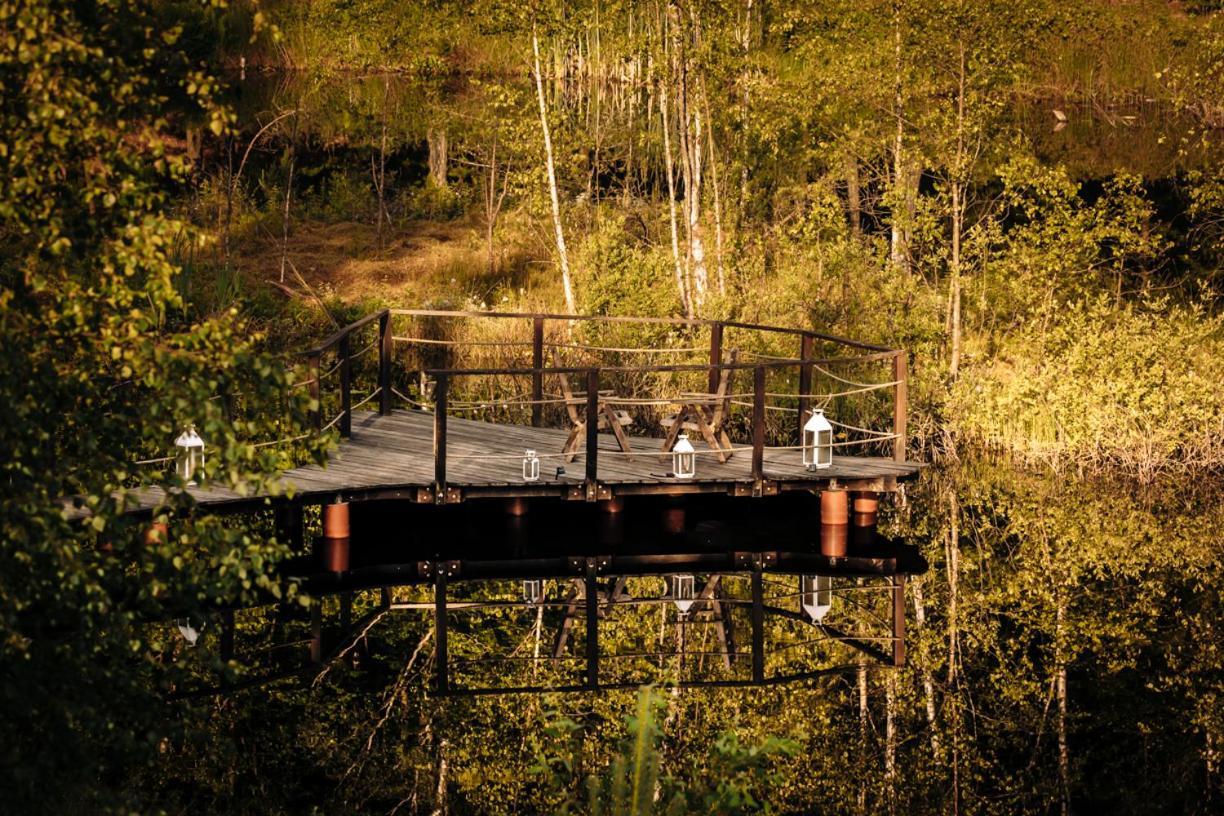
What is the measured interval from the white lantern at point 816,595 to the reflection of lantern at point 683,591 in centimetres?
77

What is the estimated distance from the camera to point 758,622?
12484 millimetres

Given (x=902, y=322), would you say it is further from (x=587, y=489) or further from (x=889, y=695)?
(x=889, y=695)

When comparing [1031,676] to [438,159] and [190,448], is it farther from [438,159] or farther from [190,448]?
[438,159]

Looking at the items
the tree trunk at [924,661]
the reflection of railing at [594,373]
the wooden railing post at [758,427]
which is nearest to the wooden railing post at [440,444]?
the reflection of railing at [594,373]

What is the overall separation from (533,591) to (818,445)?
2.57 metres

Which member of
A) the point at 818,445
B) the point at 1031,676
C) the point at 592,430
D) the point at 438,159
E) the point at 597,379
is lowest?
the point at 1031,676

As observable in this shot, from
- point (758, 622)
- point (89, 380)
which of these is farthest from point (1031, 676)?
point (89, 380)

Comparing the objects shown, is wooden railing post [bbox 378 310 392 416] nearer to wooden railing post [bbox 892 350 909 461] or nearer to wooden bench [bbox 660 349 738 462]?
wooden bench [bbox 660 349 738 462]

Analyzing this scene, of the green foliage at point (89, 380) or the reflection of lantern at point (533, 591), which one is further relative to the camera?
the reflection of lantern at point (533, 591)

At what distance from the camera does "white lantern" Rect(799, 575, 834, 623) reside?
42.3ft

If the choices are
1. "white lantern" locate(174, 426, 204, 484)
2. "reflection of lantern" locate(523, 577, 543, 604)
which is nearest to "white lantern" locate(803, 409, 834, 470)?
"reflection of lantern" locate(523, 577, 543, 604)

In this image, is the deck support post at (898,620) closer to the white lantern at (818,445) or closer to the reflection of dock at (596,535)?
the reflection of dock at (596,535)

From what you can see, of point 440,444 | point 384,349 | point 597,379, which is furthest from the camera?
point 384,349

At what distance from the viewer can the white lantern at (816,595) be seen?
12.9m
